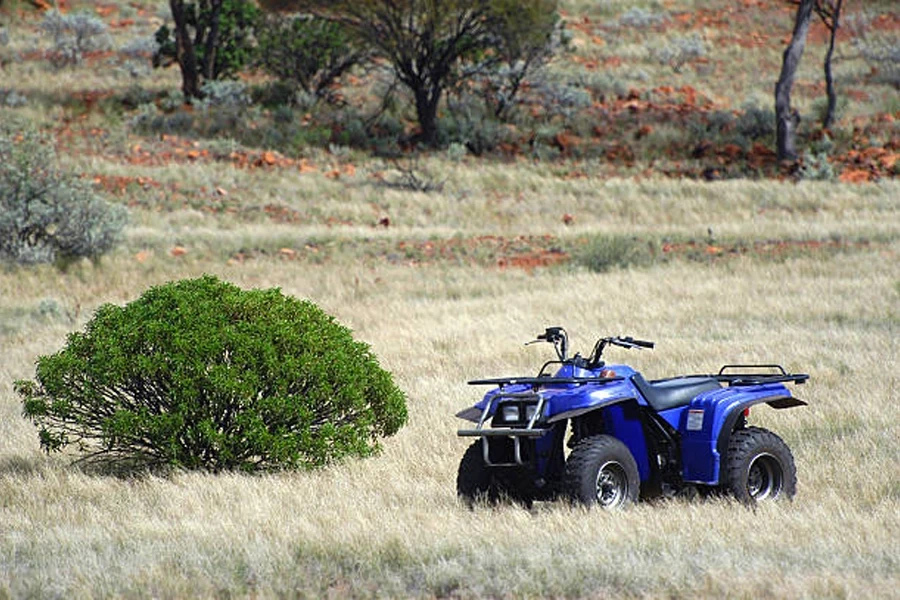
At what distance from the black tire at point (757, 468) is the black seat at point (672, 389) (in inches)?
14.7

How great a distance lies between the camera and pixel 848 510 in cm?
760

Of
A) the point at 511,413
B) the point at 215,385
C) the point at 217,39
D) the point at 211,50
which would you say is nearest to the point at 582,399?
the point at 511,413

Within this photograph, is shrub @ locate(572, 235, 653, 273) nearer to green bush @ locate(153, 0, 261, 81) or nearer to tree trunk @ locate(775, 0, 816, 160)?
tree trunk @ locate(775, 0, 816, 160)

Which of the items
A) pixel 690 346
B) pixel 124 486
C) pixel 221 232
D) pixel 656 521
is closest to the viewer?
pixel 656 521

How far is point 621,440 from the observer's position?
7.91 meters

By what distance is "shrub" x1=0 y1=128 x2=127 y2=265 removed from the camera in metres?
22.7

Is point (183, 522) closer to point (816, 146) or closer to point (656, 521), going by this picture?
point (656, 521)

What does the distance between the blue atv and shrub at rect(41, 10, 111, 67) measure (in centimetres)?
3971

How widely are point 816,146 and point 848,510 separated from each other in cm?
2802

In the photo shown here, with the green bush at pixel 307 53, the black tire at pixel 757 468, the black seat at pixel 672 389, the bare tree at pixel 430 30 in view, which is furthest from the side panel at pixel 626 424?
the green bush at pixel 307 53

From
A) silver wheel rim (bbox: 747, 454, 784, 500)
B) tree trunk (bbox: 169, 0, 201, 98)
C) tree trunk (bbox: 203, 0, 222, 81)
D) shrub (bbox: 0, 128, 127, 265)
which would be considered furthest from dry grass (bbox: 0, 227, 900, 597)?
tree trunk (bbox: 203, 0, 222, 81)

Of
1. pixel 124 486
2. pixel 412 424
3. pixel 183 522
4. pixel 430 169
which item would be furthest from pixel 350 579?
pixel 430 169

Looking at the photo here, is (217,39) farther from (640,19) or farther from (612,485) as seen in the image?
(612,485)

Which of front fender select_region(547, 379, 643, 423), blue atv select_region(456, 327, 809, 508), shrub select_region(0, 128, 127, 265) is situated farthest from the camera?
shrub select_region(0, 128, 127, 265)
